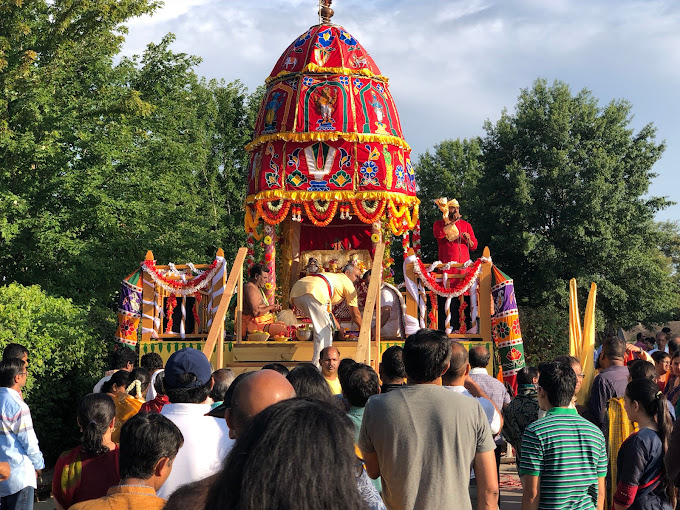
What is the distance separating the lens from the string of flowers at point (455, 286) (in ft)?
44.9

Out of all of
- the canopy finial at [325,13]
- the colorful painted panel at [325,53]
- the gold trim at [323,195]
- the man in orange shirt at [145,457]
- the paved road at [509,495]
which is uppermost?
the canopy finial at [325,13]

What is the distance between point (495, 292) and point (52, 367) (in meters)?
7.17

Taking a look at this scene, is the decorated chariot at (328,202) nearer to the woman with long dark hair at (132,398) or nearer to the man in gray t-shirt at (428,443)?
the woman with long dark hair at (132,398)

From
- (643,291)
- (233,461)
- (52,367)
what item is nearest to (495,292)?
(52,367)

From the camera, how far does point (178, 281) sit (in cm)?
1391

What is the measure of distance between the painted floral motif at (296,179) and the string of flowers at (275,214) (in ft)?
1.27

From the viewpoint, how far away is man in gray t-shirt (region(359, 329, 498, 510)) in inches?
149

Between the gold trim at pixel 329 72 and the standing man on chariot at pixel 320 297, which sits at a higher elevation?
the gold trim at pixel 329 72

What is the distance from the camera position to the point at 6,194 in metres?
17.2

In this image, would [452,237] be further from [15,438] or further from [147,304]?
[15,438]

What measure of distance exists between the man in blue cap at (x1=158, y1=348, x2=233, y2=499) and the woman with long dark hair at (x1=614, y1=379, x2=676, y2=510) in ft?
7.57

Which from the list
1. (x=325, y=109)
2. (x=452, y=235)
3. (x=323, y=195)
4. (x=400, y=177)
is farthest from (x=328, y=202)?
(x=452, y=235)

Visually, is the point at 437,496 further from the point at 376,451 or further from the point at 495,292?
the point at 495,292

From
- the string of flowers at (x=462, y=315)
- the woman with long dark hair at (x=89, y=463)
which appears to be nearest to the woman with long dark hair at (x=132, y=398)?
the woman with long dark hair at (x=89, y=463)
